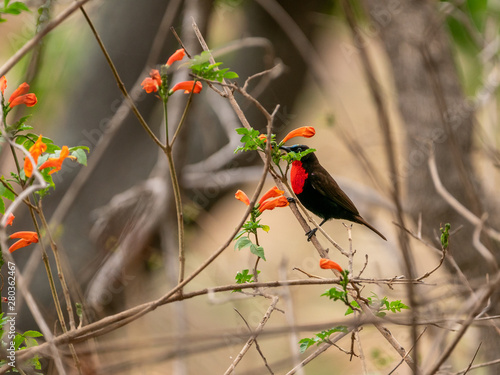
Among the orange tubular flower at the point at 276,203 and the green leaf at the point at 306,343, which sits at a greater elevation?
the orange tubular flower at the point at 276,203

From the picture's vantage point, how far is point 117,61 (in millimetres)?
4750

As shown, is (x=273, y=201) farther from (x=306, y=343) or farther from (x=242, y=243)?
(x=306, y=343)

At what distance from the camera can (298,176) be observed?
2.71 metres

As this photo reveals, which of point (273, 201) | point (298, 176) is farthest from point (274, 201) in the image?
point (298, 176)

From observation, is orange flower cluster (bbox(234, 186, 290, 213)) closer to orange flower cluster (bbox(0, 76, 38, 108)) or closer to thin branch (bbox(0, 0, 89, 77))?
orange flower cluster (bbox(0, 76, 38, 108))

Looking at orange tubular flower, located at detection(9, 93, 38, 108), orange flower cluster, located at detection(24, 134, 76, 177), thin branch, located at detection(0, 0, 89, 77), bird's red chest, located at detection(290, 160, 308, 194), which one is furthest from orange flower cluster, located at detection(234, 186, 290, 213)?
bird's red chest, located at detection(290, 160, 308, 194)

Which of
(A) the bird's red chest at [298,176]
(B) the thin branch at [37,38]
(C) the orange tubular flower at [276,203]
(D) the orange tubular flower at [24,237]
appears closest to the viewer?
(B) the thin branch at [37,38]

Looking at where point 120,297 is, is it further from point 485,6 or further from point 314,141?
point 485,6

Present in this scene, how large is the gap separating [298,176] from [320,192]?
0.14 m

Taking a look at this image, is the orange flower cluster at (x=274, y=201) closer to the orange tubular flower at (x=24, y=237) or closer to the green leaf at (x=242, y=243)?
the green leaf at (x=242, y=243)

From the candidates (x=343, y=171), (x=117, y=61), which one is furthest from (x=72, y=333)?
(x=343, y=171)

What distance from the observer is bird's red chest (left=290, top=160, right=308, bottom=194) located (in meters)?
2.66

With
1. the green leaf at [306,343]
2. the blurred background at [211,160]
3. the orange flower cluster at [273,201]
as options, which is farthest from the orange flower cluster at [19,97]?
the blurred background at [211,160]

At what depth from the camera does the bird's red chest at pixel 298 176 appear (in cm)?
266
